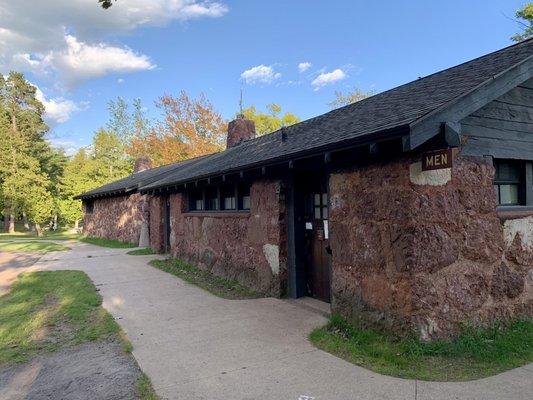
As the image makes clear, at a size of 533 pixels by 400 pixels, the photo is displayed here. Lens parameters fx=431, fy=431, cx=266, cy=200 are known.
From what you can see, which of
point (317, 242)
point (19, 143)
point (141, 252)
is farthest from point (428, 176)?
point (19, 143)

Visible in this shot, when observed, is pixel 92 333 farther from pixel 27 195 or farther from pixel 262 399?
pixel 27 195

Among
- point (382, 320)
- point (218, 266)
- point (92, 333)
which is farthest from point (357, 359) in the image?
point (218, 266)

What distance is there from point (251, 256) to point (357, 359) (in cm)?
425

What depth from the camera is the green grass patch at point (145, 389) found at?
13.0 feet

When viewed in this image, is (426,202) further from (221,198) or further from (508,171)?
(221,198)

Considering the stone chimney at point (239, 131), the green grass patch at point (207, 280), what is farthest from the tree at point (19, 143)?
the green grass patch at point (207, 280)

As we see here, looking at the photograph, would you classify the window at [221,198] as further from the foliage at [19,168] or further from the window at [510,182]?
the foliage at [19,168]

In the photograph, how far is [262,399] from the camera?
3.87m

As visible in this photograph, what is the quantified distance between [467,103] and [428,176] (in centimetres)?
92

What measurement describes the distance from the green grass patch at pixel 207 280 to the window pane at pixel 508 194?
4448mm

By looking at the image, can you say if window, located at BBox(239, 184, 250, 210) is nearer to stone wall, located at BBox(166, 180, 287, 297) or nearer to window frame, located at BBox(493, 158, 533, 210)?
stone wall, located at BBox(166, 180, 287, 297)

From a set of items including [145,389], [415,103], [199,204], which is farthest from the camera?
[199,204]

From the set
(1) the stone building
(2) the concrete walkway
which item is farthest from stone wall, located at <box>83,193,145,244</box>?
(1) the stone building

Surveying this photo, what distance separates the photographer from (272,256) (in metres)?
8.02
